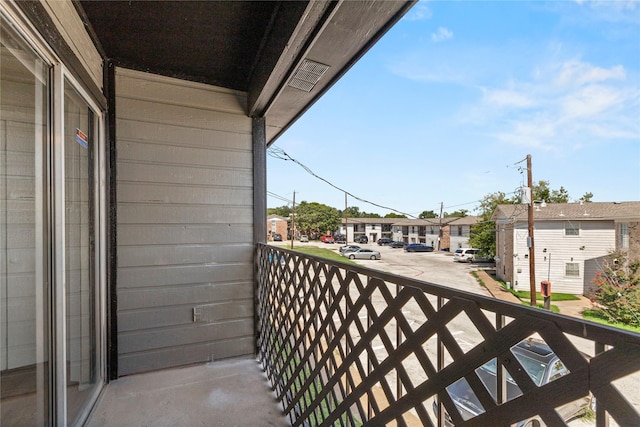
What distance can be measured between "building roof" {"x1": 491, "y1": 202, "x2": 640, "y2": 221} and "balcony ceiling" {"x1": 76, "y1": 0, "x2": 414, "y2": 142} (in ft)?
12.5

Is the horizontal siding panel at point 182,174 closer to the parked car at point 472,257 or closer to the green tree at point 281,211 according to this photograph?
the parked car at point 472,257

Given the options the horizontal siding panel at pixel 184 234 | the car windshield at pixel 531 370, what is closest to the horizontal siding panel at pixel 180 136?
the horizontal siding panel at pixel 184 234

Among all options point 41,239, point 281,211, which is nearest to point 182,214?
point 41,239

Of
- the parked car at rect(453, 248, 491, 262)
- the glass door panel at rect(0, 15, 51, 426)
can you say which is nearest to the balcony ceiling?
the glass door panel at rect(0, 15, 51, 426)

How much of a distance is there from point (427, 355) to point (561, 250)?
5.32m

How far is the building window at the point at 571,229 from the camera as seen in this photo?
419 cm

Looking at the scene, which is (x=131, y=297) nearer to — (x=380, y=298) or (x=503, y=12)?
(x=380, y=298)

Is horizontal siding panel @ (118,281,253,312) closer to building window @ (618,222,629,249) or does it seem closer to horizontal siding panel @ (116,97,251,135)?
horizontal siding panel @ (116,97,251,135)

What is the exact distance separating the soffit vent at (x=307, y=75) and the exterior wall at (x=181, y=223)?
28.8 inches

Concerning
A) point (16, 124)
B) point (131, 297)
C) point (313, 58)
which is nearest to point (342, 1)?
point (313, 58)

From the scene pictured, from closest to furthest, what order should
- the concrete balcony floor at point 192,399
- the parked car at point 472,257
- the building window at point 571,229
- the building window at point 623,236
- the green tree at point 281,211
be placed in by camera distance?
1. the concrete balcony floor at point 192,399
2. the building window at point 623,236
3. the building window at point 571,229
4. the parked car at point 472,257
5. the green tree at point 281,211

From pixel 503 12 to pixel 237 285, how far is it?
4636 mm

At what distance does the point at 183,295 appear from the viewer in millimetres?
2396

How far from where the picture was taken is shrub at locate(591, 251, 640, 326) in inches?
101
